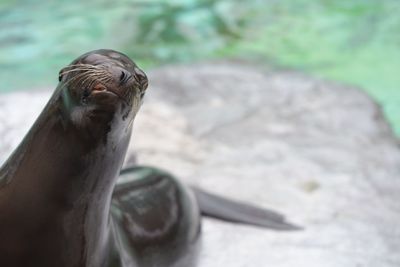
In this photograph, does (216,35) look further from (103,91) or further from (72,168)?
(103,91)

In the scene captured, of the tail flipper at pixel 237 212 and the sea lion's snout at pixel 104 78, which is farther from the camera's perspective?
the tail flipper at pixel 237 212

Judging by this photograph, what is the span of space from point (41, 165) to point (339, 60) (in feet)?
16.4

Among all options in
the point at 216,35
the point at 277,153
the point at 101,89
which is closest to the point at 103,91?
the point at 101,89

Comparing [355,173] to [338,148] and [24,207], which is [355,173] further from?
[24,207]

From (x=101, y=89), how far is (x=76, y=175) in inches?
11.3

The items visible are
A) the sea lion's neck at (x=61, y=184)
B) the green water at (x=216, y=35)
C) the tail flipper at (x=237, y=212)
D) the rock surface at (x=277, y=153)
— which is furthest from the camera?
the green water at (x=216, y=35)

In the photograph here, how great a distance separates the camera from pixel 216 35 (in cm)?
707

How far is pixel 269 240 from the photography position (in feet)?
10.5

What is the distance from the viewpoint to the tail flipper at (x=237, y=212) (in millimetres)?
3273

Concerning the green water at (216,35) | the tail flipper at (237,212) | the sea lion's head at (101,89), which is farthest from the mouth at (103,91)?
the green water at (216,35)

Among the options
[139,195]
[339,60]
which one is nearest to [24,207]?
[139,195]

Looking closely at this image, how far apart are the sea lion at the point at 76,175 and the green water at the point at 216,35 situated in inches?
154

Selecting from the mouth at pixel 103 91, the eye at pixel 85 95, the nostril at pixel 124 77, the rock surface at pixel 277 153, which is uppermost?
the nostril at pixel 124 77

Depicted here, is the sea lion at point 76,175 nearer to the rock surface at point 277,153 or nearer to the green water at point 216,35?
the rock surface at point 277,153
